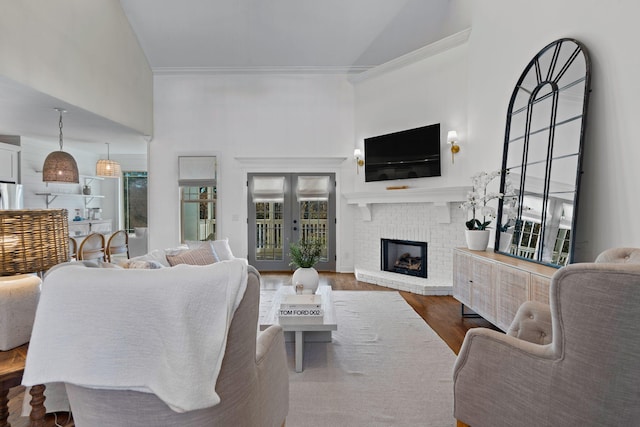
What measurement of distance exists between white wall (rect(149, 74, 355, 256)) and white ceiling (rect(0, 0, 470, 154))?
0.29 m

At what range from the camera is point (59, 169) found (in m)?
3.57

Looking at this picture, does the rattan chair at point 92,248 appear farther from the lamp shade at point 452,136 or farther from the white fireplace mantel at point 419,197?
the lamp shade at point 452,136

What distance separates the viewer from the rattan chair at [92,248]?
13.8 ft

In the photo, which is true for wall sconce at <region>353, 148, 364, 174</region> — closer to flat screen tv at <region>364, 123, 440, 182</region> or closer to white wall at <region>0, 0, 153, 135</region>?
flat screen tv at <region>364, 123, 440, 182</region>

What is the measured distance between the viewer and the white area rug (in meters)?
1.88

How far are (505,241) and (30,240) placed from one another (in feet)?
11.5

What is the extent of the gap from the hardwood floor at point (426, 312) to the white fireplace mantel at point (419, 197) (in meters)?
1.10

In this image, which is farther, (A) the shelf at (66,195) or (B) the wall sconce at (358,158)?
(A) the shelf at (66,195)

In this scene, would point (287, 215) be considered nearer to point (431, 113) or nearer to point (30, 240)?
point (431, 113)

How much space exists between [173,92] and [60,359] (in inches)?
229

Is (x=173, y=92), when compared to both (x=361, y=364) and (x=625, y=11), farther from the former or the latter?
(x=625, y=11)

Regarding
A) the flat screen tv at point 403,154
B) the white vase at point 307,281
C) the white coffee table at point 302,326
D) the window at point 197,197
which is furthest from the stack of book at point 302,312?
the window at point 197,197

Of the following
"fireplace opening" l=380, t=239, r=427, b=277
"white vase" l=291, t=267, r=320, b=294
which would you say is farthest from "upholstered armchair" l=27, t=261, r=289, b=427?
"fireplace opening" l=380, t=239, r=427, b=277

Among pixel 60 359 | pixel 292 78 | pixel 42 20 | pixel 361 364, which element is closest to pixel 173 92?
pixel 292 78
